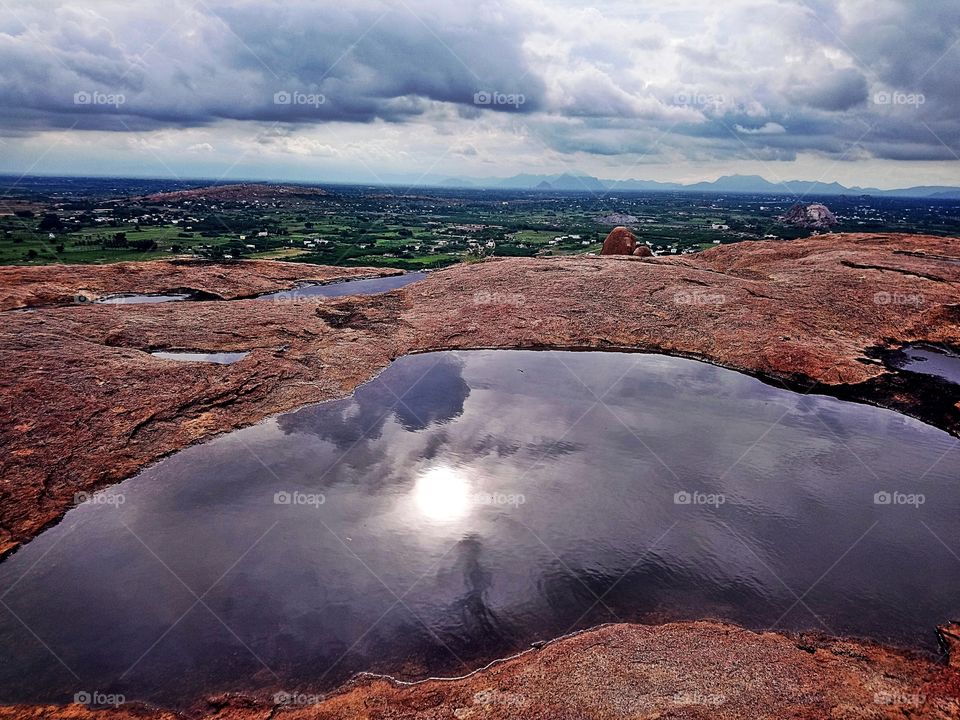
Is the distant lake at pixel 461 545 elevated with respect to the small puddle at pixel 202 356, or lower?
lower

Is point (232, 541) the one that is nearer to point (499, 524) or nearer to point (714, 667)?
point (499, 524)

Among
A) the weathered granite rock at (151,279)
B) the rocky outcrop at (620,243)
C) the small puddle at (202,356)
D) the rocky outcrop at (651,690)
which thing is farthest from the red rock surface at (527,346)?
the rocky outcrop at (620,243)

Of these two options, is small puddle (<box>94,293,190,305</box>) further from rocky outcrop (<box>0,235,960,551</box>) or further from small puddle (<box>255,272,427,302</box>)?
small puddle (<box>255,272,427,302</box>)

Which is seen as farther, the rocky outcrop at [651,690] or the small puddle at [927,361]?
the small puddle at [927,361]

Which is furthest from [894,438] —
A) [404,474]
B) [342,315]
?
[342,315]

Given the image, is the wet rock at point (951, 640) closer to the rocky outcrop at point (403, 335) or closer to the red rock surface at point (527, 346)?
the red rock surface at point (527, 346)

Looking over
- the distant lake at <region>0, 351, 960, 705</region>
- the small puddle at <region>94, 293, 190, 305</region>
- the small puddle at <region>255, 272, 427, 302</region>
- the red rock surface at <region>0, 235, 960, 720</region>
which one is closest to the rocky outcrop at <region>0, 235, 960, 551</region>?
the red rock surface at <region>0, 235, 960, 720</region>
